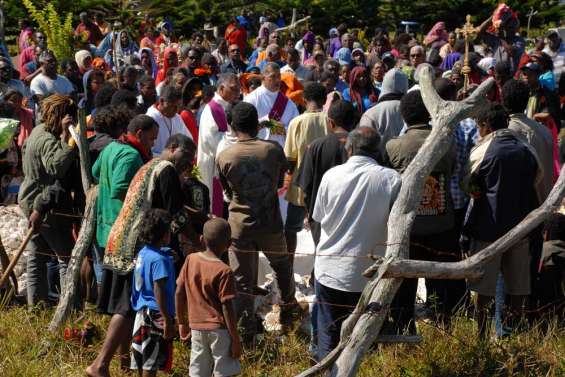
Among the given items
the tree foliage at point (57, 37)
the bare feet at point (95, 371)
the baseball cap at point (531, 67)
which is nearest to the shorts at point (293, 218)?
the bare feet at point (95, 371)

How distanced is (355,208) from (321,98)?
2968mm

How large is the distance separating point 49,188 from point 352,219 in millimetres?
3028

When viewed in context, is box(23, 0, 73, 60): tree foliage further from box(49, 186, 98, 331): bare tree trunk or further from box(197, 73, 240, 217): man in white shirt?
box(49, 186, 98, 331): bare tree trunk

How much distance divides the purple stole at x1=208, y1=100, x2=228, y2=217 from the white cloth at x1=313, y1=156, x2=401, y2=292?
2.85 m

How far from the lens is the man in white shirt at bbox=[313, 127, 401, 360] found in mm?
6332

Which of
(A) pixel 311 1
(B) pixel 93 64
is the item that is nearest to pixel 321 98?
(B) pixel 93 64

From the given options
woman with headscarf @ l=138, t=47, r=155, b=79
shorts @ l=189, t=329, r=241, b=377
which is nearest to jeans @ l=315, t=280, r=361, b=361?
shorts @ l=189, t=329, r=241, b=377

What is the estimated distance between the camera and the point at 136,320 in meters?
6.54

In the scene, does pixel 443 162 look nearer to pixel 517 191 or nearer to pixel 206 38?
pixel 517 191

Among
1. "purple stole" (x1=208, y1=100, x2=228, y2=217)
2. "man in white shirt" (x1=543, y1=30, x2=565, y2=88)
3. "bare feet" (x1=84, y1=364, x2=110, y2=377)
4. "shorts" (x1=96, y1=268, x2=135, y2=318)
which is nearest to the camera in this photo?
"bare feet" (x1=84, y1=364, x2=110, y2=377)

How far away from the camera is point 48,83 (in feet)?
44.8

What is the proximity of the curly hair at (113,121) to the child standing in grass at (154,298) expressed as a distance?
1.66 meters

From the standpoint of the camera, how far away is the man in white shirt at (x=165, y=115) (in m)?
9.50

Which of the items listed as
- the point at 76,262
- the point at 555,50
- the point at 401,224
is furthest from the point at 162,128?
the point at 555,50
